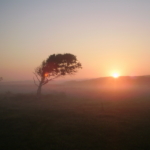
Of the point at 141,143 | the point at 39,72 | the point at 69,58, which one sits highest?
the point at 69,58

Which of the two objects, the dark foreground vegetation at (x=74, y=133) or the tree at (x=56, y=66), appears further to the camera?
the tree at (x=56, y=66)

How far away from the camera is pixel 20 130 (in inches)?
497

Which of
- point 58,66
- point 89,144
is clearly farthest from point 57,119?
point 58,66

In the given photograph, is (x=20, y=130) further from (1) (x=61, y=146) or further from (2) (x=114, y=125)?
(2) (x=114, y=125)

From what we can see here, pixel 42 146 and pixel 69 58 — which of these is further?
pixel 69 58

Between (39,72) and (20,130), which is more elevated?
(39,72)

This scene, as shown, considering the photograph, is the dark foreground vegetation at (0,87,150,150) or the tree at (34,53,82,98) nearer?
the dark foreground vegetation at (0,87,150,150)

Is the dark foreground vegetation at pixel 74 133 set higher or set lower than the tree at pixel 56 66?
lower

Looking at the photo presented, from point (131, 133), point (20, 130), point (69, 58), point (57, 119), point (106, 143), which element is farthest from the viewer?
point (69, 58)

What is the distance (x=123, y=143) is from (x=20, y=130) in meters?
7.17

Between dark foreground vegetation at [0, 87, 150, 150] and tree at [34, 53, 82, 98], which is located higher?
tree at [34, 53, 82, 98]

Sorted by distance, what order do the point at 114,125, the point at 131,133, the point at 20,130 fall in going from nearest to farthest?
the point at 131,133 < the point at 20,130 < the point at 114,125

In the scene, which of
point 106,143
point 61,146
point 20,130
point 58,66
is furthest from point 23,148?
point 58,66

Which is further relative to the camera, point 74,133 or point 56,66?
point 56,66
